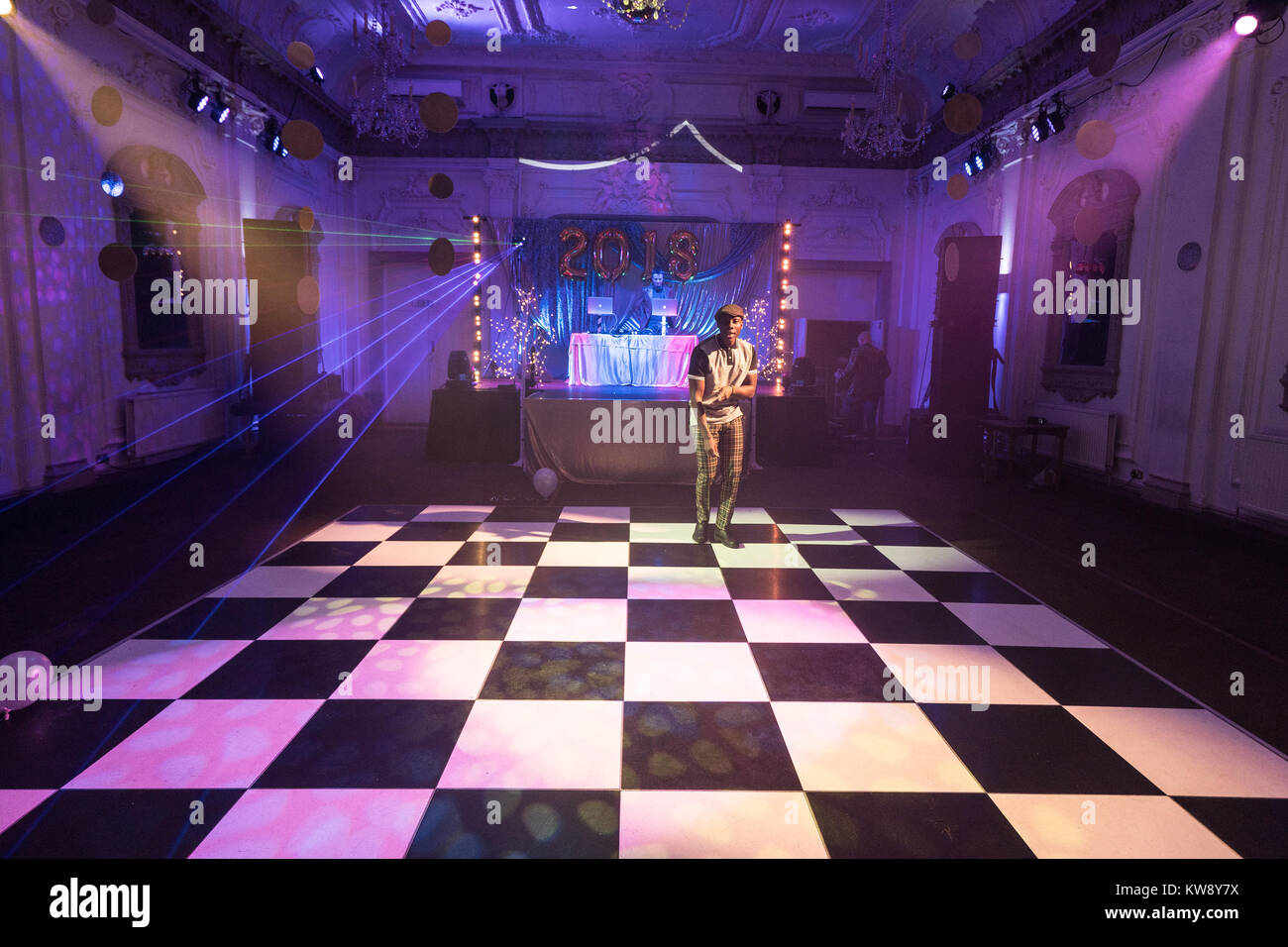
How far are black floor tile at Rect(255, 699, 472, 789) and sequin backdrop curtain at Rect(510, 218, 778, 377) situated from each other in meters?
8.71

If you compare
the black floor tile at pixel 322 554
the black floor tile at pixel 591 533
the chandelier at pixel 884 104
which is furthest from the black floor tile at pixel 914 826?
the chandelier at pixel 884 104

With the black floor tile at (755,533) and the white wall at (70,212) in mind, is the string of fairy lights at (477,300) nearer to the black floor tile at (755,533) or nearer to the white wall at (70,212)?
the white wall at (70,212)

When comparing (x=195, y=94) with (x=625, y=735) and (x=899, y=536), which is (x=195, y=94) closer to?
(x=899, y=536)

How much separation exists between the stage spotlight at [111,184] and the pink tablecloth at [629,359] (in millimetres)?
4722

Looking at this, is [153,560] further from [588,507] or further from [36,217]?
[36,217]

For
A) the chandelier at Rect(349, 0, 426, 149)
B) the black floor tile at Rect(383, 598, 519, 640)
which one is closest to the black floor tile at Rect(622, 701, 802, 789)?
the black floor tile at Rect(383, 598, 519, 640)

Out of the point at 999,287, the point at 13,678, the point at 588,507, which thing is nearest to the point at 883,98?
the point at 999,287

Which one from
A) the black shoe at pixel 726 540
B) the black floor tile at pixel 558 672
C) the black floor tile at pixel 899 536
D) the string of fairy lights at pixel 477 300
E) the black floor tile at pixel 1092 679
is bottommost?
the black floor tile at pixel 558 672

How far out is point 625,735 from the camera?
7.61ft

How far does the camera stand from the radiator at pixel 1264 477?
4855mm

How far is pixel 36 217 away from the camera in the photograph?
18.4 ft

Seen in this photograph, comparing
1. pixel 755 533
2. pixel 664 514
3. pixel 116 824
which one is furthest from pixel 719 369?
pixel 116 824

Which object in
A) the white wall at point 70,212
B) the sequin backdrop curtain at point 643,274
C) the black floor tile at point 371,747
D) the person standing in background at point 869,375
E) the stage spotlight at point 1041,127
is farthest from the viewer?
the sequin backdrop curtain at point 643,274
